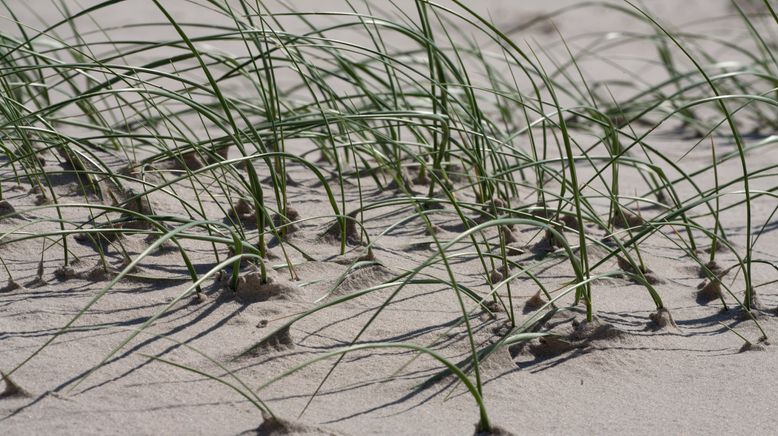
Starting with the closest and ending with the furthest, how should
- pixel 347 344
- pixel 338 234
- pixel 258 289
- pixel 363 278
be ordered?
pixel 347 344 → pixel 258 289 → pixel 363 278 → pixel 338 234

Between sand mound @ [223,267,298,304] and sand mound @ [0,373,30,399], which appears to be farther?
sand mound @ [223,267,298,304]

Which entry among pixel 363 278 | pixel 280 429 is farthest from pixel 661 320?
pixel 280 429

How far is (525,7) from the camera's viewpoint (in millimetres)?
6785

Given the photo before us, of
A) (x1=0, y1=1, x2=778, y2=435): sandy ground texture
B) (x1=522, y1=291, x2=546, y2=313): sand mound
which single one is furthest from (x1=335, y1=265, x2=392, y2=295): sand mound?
(x1=522, y1=291, x2=546, y2=313): sand mound

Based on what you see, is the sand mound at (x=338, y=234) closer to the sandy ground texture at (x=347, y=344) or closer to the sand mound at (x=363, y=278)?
the sandy ground texture at (x=347, y=344)

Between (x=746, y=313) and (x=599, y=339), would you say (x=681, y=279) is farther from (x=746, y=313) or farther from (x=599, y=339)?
(x=599, y=339)

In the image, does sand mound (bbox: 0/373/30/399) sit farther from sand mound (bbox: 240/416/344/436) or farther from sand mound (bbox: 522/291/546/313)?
sand mound (bbox: 522/291/546/313)

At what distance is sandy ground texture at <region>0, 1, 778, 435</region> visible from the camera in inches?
54.4

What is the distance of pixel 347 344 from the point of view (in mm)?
1604

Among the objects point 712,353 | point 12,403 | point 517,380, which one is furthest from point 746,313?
point 12,403

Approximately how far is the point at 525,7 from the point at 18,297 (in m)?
5.55

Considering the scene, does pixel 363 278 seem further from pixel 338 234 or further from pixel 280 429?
pixel 280 429

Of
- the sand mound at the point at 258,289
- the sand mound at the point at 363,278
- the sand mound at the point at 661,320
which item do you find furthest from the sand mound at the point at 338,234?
the sand mound at the point at 661,320

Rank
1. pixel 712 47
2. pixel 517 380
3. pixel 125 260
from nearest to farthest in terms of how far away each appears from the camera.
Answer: pixel 517 380, pixel 125 260, pixel 712 47
